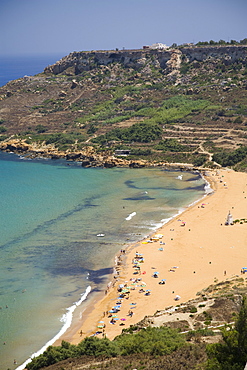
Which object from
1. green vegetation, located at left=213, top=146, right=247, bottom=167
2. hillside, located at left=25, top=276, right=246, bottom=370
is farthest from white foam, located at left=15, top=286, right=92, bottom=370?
green vegetation, located at left=213, top=146, right=247, bottom=167

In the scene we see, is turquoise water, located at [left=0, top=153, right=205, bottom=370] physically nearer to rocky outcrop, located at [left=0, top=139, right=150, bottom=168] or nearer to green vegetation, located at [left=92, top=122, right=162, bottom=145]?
rocky outcrop, located at [left=0, top=139, right=150, bottom=168]

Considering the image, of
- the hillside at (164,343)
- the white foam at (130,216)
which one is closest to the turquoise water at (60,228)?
the white foam at (130,216)

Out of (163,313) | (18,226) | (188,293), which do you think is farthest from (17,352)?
(18,226)

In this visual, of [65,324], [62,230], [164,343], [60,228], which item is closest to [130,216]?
[60,228]

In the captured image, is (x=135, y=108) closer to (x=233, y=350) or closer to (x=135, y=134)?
(x=135, y=134)

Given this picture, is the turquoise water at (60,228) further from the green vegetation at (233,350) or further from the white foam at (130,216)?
the green vegetation at (233,350)
